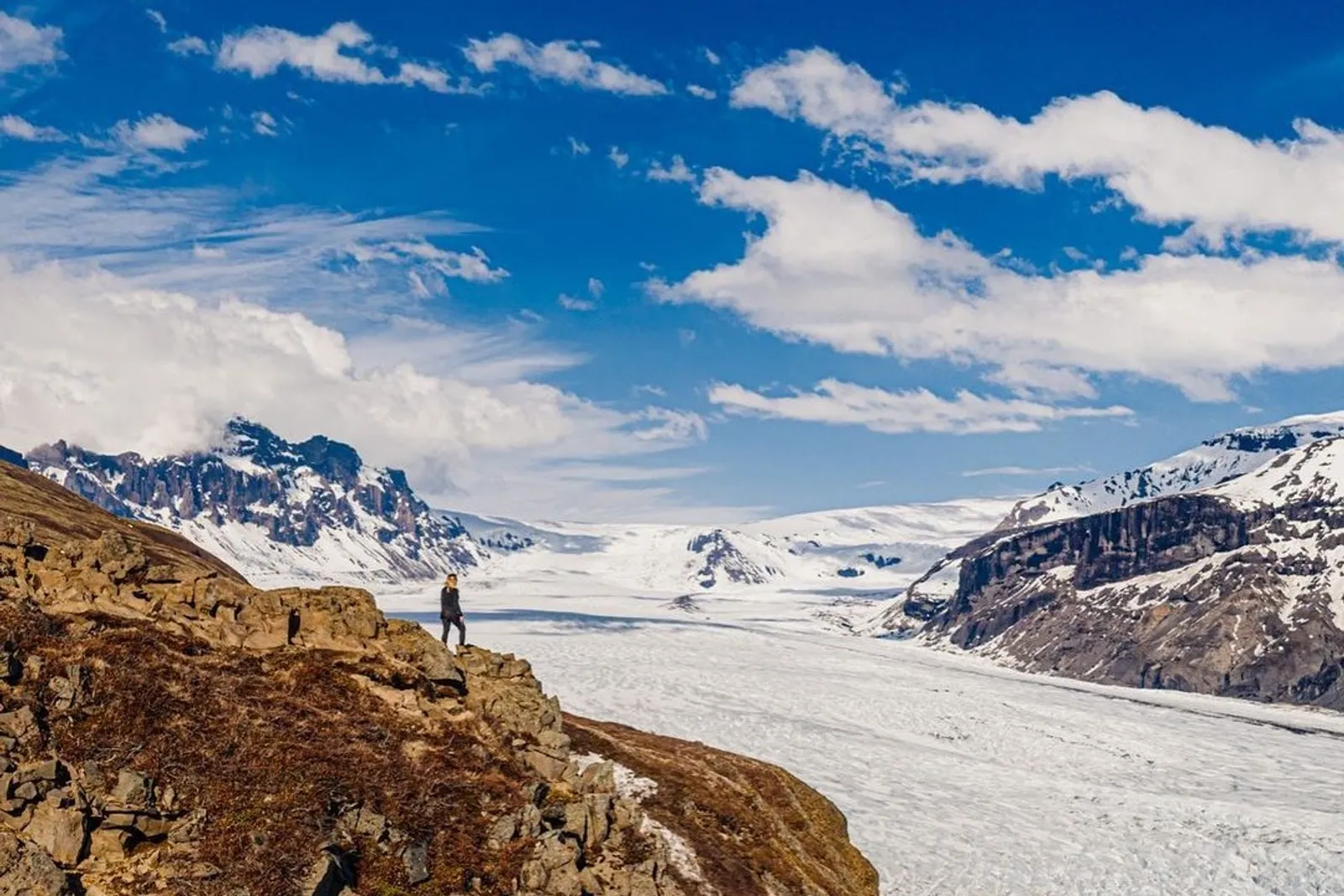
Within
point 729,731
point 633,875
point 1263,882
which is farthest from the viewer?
point 729,731

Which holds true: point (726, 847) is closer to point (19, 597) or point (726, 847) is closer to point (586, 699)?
point (19, 597)

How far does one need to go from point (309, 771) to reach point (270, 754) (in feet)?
3.82

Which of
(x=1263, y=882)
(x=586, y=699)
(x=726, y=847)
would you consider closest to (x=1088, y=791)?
(x=1263, y=882)

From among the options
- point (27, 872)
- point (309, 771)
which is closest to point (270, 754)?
point (309, 771)

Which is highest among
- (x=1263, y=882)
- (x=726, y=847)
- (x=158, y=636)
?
(x=158, y=636)

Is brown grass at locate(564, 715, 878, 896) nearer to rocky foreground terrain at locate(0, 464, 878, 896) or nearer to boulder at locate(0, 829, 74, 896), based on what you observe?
rocky foreground terrain at locate(0, 464, 878, 896)

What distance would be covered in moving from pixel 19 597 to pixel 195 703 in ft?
20.2

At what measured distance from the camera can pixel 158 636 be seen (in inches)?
1240

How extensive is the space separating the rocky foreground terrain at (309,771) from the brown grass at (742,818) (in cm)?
10

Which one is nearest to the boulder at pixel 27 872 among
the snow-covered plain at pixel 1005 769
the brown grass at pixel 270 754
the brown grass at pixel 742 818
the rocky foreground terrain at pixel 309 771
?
the rocky foreground terrain at pixel 309 771

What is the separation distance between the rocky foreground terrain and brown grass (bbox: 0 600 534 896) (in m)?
0.06

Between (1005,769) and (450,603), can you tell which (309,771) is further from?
(1005,769)

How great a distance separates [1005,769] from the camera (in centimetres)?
9781

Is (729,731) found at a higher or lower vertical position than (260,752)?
lower
